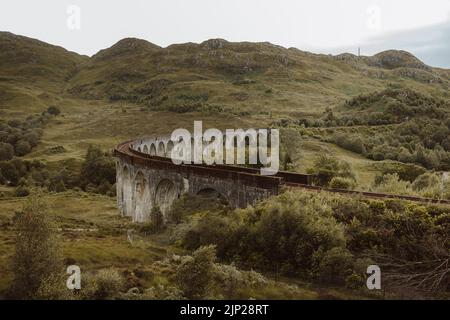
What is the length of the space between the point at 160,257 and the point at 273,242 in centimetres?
631

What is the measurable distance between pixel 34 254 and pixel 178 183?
55.2ft

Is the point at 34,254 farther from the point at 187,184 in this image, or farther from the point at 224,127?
the point at 224,127

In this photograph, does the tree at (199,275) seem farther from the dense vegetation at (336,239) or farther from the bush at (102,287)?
the dense vegetation at (336,239)

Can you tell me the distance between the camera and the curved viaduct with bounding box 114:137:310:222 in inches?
1042

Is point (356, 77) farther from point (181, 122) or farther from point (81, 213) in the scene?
point (81, 213)

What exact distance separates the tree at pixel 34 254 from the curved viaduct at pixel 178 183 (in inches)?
458

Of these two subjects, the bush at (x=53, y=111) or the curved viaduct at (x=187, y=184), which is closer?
the curved viaduct at (x=187, y=184)

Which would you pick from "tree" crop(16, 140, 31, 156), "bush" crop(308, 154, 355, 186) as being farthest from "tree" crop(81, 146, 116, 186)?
"bush" crop(308, 154, 355, 186)

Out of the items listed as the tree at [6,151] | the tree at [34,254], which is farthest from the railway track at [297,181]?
the tree at [6,151]

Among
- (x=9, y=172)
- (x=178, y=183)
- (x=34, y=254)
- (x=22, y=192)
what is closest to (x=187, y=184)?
(x=178, y=183)

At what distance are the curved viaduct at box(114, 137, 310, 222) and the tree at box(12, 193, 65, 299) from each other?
458 inches

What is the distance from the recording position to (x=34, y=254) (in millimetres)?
17672

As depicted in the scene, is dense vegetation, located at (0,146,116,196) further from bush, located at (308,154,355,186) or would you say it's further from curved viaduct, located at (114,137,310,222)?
bush, located at (308,154,355,186)

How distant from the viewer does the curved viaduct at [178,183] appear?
26469 millimetres
